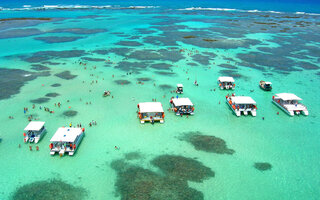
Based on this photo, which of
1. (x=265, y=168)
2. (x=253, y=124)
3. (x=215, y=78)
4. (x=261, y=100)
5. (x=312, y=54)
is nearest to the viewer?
(x=265, y=168)

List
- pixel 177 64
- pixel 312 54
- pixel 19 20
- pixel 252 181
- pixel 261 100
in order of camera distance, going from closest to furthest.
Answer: pixel 252 181, pixel 261 100, pixel 177 64, pixel 312 54, pixel 19 20

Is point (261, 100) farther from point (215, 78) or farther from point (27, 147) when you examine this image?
point (27, 147)

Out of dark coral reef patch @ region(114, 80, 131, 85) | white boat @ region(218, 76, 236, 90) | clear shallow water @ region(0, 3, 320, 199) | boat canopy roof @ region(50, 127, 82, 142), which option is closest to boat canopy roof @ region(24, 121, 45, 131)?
clear shallow water @ region(0, 3, 320, 199)

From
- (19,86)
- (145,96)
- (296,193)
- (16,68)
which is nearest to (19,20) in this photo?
(16,68)

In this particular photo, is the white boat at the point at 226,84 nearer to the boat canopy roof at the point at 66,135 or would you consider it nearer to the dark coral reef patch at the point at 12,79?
the boat canopy roof at the point at 66,135

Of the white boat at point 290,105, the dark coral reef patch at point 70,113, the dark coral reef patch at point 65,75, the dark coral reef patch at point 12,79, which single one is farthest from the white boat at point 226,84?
the dark coral reef patch at point 12,79
